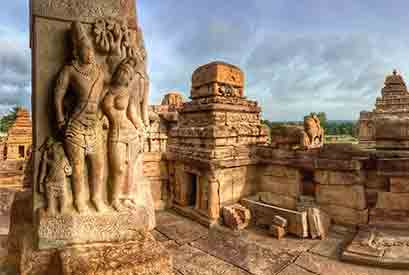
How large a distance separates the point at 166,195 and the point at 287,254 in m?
3.96

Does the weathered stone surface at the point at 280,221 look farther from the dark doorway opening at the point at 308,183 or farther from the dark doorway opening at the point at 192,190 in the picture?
the dark doorway opening at the point at 192,190

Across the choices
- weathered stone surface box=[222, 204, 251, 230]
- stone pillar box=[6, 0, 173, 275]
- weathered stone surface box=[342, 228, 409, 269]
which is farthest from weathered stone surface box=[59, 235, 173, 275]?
weathered stone surface box=[222, 204, 251, 230]

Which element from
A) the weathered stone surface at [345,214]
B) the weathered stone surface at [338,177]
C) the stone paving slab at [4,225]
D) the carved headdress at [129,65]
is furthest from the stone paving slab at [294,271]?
the stone paving slab at [4,225]

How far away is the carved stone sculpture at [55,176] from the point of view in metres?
1.86

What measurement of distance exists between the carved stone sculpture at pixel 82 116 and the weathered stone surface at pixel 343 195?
493 cm

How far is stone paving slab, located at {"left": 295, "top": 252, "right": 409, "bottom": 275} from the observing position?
3607mm

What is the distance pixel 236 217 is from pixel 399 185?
3.36 meters

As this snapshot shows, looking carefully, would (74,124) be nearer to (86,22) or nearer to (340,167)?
(86,22)

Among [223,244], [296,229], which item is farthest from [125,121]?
[296,229]

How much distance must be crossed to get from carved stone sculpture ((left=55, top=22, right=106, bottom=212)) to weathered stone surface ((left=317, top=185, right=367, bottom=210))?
16.2 feet

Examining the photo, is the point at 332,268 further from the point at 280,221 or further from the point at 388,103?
the point at 388,103

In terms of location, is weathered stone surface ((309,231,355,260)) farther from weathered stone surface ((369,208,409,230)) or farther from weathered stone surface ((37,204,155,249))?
weathered stone surface ((37,204,155,249))

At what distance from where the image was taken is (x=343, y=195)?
5133 millimetres

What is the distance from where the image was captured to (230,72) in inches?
265
